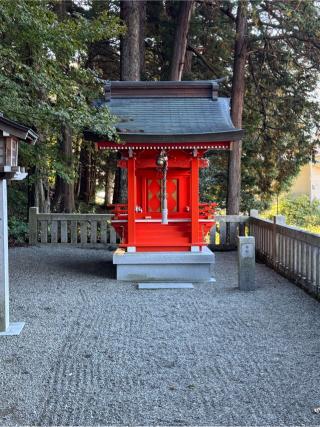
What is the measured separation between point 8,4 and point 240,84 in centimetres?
855

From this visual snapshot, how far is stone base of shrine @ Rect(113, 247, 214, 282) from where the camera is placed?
8.73m

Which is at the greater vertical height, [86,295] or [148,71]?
[148,71]

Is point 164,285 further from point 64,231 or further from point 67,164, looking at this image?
point 67,164

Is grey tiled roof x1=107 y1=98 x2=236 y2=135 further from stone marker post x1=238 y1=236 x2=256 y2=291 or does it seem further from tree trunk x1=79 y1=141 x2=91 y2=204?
tree trunk x1=79 y1=141 x2=91 y2=204

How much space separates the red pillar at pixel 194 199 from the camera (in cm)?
909

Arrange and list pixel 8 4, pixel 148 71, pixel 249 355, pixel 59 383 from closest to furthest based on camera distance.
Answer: pixel 59 383
pixel 249 355
pixel 8 4
pixel 148 71

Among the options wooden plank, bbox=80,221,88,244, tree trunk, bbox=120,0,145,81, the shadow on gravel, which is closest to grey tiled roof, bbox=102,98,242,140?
the shadow on gravel

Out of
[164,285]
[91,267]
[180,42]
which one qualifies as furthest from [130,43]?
[164,285]

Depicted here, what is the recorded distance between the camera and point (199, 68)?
17438 mm

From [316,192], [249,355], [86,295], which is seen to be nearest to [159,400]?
[249,355]

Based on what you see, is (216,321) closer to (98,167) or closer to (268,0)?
(268,0)

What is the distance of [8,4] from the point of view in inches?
275

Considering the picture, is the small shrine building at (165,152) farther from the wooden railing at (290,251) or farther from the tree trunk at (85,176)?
the tree trunk at (85,176)

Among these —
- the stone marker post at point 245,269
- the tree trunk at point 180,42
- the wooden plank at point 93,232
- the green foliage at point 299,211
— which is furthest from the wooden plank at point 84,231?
the green foliage at point 299,211
